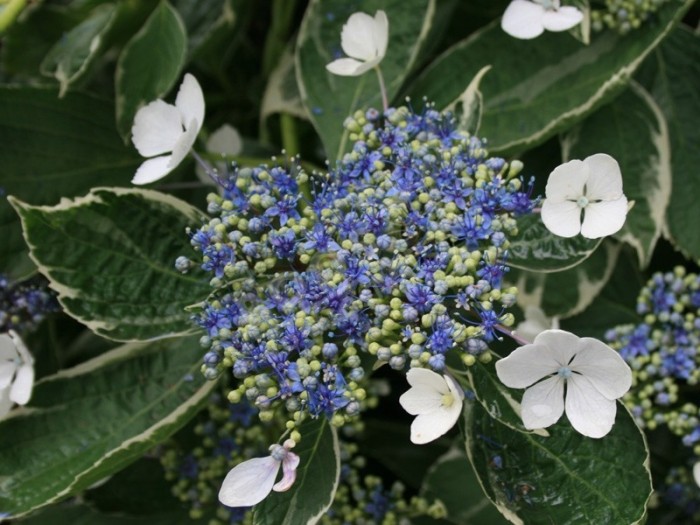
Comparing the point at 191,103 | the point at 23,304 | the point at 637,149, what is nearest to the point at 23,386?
the point at 23,304

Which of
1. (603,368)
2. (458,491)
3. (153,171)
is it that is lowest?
(458,491)

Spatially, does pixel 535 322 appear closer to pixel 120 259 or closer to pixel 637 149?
pixel 637 149

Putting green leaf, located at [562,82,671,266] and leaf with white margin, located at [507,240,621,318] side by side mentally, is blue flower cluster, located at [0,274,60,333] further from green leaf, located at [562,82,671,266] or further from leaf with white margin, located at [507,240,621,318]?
green leaf, located at [562,82,671,266]

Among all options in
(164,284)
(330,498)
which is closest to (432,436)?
(330,498)

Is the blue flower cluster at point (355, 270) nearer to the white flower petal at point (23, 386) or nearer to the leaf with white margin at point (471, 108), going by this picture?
the leaf with white margin at point (471, 108)

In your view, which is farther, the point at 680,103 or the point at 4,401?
the point at 680,103

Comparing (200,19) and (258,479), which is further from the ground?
(200,19)
